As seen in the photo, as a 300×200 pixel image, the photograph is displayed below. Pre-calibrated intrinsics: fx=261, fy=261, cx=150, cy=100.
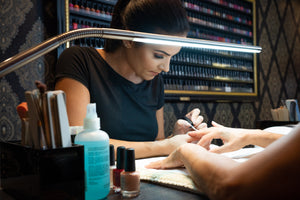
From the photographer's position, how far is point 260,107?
3.47m

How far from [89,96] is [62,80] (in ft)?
0.48

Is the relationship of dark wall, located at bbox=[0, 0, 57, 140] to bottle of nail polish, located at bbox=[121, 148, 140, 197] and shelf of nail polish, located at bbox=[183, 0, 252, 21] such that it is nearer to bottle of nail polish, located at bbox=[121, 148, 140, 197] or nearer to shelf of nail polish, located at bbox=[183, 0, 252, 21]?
bottle of nail polish, located at bbox=[121, 148, 140, 197]

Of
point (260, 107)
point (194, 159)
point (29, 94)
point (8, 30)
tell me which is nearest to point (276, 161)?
point (194, 159)

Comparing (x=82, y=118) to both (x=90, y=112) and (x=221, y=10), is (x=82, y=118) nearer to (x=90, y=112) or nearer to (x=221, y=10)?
(x=90, y=112)

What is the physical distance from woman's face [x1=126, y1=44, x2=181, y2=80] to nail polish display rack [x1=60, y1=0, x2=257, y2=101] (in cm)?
58

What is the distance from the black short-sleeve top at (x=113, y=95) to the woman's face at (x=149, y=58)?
0.11 metres

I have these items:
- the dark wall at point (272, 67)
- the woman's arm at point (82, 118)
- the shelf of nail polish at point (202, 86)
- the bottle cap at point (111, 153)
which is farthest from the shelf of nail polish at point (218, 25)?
the bottle cap at point (111, 153)

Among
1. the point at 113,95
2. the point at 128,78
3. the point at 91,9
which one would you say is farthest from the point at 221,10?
the point at 113,95

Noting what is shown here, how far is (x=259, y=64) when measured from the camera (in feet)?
11.4

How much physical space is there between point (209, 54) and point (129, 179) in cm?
242

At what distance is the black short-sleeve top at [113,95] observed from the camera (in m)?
1.23

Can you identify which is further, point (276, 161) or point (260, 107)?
point (260, 107)

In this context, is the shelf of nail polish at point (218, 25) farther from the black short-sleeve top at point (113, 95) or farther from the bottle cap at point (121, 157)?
the bottle cap at point (121, 157)

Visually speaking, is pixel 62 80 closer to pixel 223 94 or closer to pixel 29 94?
pixel 29 94
